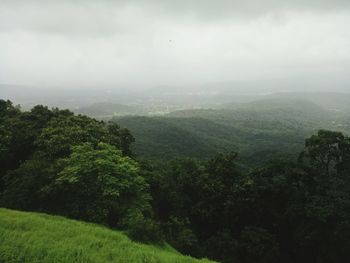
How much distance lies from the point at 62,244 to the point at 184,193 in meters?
21.8

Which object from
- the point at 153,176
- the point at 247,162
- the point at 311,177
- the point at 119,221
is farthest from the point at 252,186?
the point at 247,162

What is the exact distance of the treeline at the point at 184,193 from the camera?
18.0m

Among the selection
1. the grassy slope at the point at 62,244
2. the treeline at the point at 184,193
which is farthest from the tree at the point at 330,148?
the grassy slope at the point at 62,244

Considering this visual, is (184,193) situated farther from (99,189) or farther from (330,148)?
(99,189)

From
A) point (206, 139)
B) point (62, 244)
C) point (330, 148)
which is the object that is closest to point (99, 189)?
point (62, 244)

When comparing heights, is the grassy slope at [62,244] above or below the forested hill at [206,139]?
above

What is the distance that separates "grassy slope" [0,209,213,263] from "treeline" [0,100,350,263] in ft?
6.12

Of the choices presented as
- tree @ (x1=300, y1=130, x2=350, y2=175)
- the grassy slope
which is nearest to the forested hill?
tree @ (x1=300, y1=130, x2=350, y2=175)

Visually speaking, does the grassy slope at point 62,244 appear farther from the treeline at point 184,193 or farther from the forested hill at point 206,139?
the forested hill at point 206,139

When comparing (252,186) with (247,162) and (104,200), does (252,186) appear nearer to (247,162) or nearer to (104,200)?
(104,200)

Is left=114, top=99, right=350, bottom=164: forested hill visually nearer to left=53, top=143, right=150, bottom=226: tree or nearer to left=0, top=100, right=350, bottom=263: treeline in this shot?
left=0, top=100, right=350, bottom=263: treeline

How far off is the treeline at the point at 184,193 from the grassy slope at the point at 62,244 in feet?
6.12

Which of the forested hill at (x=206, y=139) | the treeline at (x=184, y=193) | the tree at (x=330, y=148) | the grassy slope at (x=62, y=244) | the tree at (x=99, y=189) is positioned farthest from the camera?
the forested hill at (x=206, y=139)

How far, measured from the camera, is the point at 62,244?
38.5 feet
